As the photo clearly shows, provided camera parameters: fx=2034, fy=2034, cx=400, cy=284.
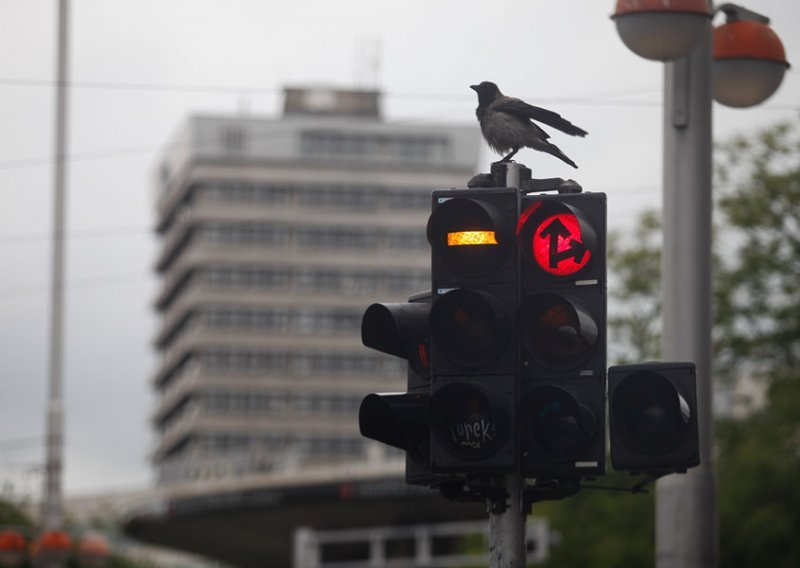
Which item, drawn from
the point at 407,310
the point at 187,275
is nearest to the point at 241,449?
the point at 187,275

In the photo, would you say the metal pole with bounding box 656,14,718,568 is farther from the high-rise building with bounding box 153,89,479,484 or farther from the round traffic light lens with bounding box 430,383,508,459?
the high-rise building with bounding box 153,89,479,484

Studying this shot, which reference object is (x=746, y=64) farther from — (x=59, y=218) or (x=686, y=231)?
(x=59, y=218)

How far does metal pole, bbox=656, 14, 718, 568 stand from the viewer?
1080 centimetres

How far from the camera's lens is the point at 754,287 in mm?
40875

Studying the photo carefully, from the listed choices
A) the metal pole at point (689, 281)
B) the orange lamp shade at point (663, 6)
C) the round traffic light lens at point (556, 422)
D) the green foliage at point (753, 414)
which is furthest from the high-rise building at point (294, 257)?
the round traffic light lens at point (556, 422)

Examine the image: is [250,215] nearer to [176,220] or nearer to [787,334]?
[176,220]

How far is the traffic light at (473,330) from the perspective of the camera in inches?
306

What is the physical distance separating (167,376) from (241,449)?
13.0 m

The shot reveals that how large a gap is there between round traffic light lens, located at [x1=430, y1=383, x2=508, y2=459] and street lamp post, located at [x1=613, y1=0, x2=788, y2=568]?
3.07 meters

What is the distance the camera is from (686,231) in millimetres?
11289

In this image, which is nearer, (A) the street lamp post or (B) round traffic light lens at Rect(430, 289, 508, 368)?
(B) round traffic light lens at Rect(430, 289, 508, 368)

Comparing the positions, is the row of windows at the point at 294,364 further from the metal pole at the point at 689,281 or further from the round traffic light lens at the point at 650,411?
the round traffic light lens at the point at 650,411

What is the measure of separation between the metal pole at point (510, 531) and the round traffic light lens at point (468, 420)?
0.91ft

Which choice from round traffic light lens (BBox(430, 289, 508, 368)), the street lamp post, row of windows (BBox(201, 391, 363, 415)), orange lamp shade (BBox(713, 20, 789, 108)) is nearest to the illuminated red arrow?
round traffic light lens (BBox(430, 289, 508, 368))
